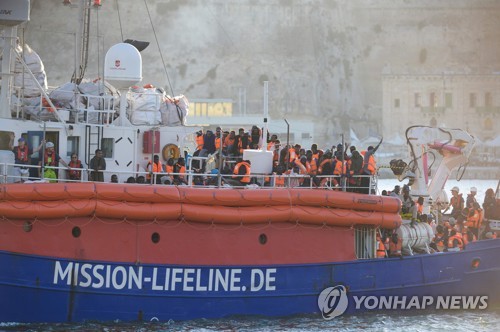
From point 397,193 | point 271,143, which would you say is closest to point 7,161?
point 271,143

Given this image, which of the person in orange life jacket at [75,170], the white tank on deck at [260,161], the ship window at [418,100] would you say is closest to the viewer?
the person in orange life jacket at [75,170]

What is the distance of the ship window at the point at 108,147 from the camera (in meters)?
17.8

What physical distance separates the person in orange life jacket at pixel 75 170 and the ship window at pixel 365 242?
440cm

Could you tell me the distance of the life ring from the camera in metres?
18.6

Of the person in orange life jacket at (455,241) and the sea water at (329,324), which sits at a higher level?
the person in orange life jacket at (455,241)

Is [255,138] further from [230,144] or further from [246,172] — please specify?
[246,172]

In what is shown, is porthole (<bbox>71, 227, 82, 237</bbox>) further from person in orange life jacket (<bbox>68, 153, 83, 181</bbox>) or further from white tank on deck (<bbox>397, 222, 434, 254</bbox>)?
white tank on deck (<bbox>397, 222, 434, 254</bbox>)

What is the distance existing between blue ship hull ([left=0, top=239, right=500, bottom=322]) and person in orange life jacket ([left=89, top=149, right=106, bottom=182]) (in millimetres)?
1625

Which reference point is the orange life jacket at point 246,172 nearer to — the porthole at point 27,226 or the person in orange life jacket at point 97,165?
the person in orange life jacket at point 97,165

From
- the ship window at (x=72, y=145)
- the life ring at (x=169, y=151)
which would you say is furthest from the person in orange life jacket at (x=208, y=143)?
the ship window at (x=72, y=145)

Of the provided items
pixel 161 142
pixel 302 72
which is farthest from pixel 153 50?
pixel 161 142

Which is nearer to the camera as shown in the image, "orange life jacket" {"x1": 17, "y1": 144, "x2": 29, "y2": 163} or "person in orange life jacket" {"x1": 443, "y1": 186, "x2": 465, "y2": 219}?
"orange life jacket" {"x1": 17, "y1": 144, "x2": 29, "y2": 163}

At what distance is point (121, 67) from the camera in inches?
700

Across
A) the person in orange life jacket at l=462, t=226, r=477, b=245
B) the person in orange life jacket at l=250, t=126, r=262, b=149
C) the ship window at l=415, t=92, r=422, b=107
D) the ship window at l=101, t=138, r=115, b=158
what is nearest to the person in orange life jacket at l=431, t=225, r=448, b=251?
the person in orange life jacket at l=462, t=226, r=477, b=245
